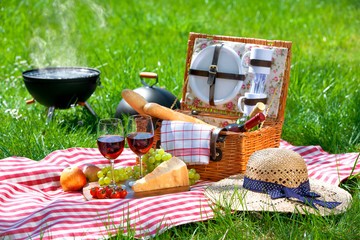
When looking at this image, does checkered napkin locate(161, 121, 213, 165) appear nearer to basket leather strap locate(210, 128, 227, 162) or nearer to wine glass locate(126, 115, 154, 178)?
basket leather strap locate(210, 128, 227, 162)

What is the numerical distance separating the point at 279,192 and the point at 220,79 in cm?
128

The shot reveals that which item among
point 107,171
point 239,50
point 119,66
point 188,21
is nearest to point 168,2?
point 188,21

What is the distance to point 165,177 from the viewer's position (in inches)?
104

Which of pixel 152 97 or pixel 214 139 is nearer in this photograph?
pixel 214 139

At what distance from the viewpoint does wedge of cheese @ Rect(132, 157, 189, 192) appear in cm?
262

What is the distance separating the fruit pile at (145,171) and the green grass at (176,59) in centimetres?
51

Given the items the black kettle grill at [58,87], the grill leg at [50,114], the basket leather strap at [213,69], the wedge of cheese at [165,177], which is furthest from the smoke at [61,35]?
the wedge of cheese at [165,177]

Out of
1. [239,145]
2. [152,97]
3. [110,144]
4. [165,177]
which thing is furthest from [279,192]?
[152,97]

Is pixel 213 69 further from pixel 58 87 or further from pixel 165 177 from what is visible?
pixel 58 87

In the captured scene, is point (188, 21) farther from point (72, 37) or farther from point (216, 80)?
point (216, 80)

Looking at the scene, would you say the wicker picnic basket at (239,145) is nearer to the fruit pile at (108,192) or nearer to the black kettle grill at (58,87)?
the fruit pile at (108,192)

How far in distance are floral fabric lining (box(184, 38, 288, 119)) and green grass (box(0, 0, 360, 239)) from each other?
74cm

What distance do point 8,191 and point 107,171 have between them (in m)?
0.60

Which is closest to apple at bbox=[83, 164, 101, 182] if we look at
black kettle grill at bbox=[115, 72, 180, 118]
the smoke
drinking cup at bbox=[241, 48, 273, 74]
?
black kettle grill at bbox=[115, 72, 180, 118]
